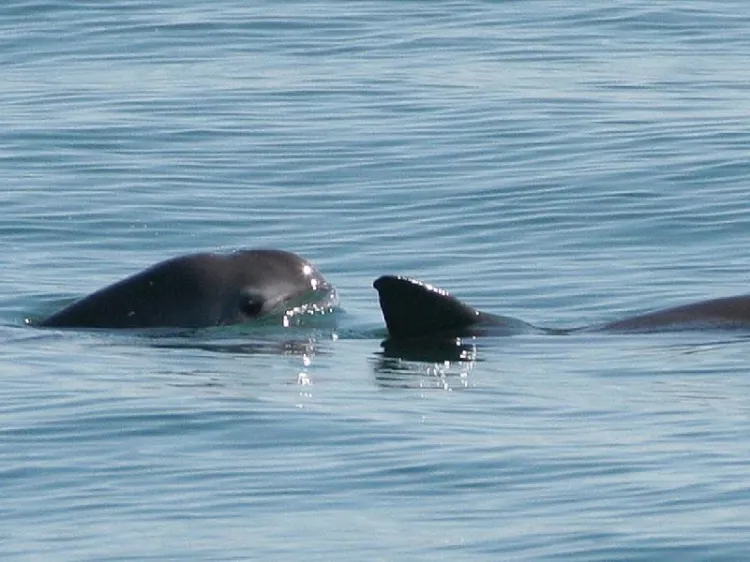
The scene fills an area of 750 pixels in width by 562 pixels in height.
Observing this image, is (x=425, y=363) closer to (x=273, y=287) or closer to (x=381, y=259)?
(x=273, y=287)

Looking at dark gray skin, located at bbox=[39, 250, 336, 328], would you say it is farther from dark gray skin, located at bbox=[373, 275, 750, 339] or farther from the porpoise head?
dark gray skin, located at bbox=[373, 275, 750, 339]

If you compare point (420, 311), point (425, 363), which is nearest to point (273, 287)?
point (420, 311)

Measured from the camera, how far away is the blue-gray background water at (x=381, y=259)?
11.1 m

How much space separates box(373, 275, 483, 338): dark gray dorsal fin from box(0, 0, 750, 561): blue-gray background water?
9.1 inches

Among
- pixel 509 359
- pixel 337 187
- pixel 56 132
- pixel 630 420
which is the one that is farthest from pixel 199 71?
pixel 630 420

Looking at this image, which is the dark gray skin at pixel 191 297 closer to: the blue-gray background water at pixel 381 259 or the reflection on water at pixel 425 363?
the blue-gray background water at pixel 381 259

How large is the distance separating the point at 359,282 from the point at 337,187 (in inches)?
163

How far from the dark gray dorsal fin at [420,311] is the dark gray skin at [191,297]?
0.95 meters

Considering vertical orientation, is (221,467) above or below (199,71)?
below

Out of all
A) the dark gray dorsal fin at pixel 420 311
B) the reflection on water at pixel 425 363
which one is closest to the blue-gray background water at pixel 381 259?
the reflection on water at pixel 425 363

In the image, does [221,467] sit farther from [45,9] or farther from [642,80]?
[45,9]

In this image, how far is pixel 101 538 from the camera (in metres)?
10.7

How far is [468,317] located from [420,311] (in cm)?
33

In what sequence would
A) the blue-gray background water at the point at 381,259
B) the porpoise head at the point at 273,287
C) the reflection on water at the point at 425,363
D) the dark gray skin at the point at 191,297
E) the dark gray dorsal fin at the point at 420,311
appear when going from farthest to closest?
1. the porpoise head at the point at 273,287
2. the dark gray skin at the point at 191,297
3. the dark gray dorsal fin at the point at 420,311
4. the reflection on water at the point at 425,363
5. the blue-gray background water at the point at 381,259
